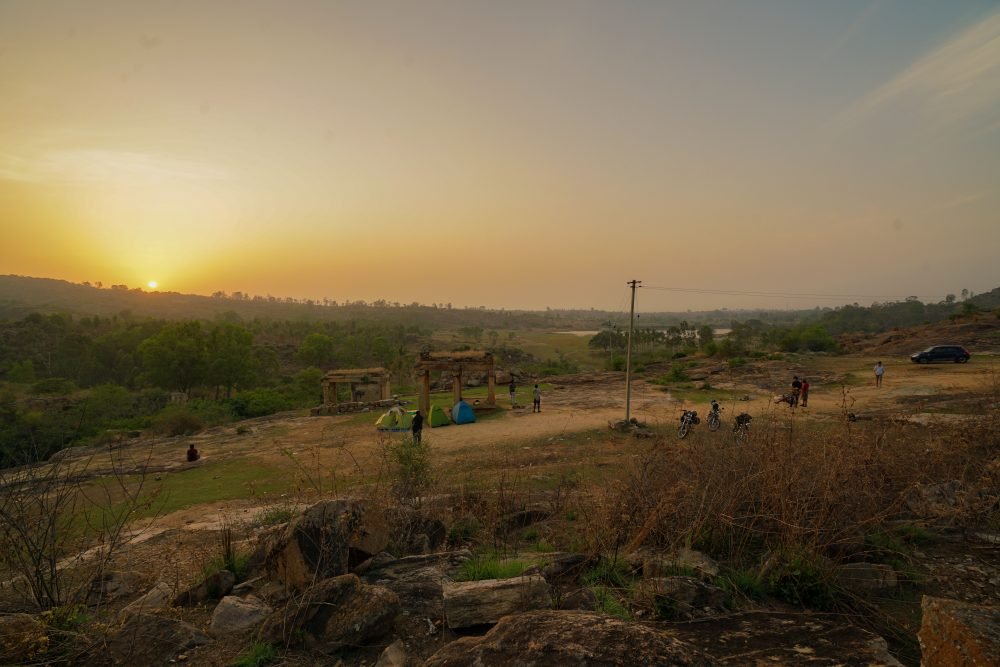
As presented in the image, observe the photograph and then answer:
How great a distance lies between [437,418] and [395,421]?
2.40 m

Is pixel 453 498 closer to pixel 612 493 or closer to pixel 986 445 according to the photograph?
pixel 612 493

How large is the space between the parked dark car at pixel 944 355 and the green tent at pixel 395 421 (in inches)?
1425

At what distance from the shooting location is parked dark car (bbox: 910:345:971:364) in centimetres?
3272

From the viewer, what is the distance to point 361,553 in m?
5.50

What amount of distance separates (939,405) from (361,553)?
2309cm

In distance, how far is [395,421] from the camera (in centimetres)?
2277

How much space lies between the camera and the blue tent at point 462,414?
24.4 meters

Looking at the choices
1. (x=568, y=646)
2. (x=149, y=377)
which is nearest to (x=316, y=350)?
(x=149, y=377)

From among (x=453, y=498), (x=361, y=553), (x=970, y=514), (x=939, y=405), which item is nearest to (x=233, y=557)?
(x=361, y=553)

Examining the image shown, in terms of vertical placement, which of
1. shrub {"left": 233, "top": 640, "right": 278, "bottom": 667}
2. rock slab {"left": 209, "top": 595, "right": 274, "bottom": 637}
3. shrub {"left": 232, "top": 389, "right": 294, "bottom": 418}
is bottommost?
shrub {"left": 232, "top": 389, "right": 294, "bottom": 418}

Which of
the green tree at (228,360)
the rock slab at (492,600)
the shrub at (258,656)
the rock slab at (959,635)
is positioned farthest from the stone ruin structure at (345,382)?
the rock slab at (959,635)

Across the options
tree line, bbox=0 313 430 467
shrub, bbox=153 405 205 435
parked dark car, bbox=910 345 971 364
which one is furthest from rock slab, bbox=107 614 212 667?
parked dark car, bbox=910 345 971 364

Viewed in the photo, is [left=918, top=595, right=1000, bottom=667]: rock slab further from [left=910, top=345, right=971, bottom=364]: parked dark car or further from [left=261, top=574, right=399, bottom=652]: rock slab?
[left=910, top=345, right=971, bottom=364]: parked dark car

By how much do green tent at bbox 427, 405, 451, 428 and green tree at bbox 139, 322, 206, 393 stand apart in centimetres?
2455
